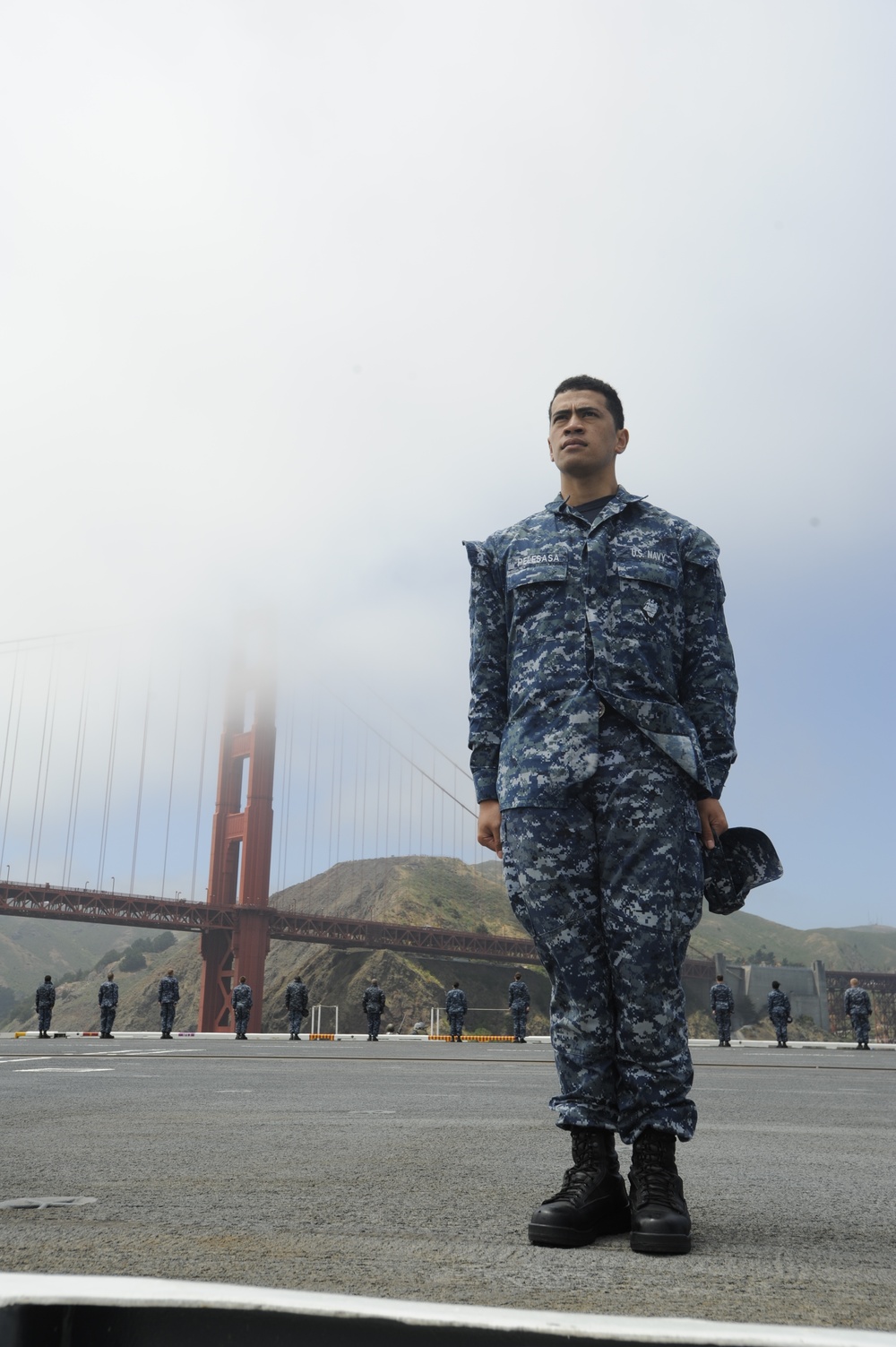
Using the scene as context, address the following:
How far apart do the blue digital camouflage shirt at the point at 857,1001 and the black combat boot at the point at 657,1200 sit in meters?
22.0

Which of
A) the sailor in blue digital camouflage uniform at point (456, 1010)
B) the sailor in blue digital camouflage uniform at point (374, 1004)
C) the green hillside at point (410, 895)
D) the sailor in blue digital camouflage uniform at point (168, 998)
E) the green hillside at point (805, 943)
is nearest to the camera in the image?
the sailor in blue digital camouflage uniform at point (168, 998)

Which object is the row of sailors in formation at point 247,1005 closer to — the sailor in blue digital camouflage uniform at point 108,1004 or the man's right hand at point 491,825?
the sailor in blue digital camouflage uniform at point 108,1004

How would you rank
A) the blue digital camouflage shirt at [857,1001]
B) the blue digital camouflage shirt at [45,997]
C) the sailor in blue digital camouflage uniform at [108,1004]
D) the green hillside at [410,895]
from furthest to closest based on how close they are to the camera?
the green hillside at [410,895] < the blue digital camouflage shirt at [45,997] < the sailor in blue digital camouflage uniform at [108,1004] < the blue digital camouflage shirt at [857,1001]

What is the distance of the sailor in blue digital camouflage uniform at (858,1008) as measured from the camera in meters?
22.2

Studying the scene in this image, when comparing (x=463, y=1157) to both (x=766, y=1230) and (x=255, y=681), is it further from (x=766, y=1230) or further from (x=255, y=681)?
(x=255, y=681)

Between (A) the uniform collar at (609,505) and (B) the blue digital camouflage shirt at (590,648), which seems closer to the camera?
(B) the blue digital camouflage shirt at (590,648)

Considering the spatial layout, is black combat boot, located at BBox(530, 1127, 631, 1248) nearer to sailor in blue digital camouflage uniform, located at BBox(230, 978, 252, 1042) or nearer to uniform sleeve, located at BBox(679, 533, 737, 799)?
uniform sleeve, located at BBox(679, 533, 737, 799)

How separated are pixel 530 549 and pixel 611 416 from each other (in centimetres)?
35

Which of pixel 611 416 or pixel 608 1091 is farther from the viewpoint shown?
pixel 611 416

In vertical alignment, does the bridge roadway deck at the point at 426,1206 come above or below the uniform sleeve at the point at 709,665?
below

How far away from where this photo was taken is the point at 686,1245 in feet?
5.16

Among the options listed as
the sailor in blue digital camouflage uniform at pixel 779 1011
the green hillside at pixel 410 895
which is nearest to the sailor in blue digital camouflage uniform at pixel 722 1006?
the sailor in blue digital camouflage uniform at pixel 779 1011

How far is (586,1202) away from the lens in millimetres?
1748

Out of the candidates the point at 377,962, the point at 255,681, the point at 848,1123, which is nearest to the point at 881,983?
the point at 377,962
